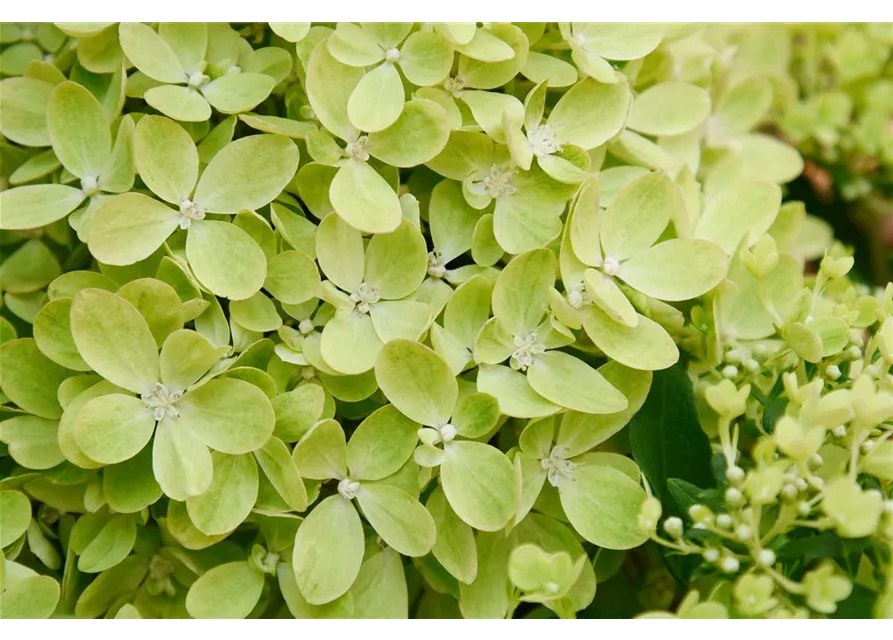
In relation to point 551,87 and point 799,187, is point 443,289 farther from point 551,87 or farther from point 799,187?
point 799,187

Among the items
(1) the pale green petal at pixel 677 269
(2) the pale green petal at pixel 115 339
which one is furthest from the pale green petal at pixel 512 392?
(2) the pale green petal at pixel 115 339

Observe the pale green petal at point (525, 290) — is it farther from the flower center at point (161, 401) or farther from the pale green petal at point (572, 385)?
the flower center at point (161, 401)

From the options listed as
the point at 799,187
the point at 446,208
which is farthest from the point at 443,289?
the point at 799,187

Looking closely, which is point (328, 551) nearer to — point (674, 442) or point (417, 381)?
point (417, 381)

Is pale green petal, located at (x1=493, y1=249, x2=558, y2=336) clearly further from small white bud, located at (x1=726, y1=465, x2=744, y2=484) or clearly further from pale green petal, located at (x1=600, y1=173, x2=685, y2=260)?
small white bud, located at (x1=726, y1=465, x2=744, y2=484)

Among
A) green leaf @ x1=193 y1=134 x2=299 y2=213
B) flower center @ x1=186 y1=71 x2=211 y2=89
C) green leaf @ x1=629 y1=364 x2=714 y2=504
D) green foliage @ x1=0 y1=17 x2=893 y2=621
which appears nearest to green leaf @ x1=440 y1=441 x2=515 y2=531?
green foliage @ x1=0 y1=17 x2=893 y2=621

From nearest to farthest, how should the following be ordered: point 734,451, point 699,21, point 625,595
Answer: point 734,451 → point 625,595 → point 699,21
